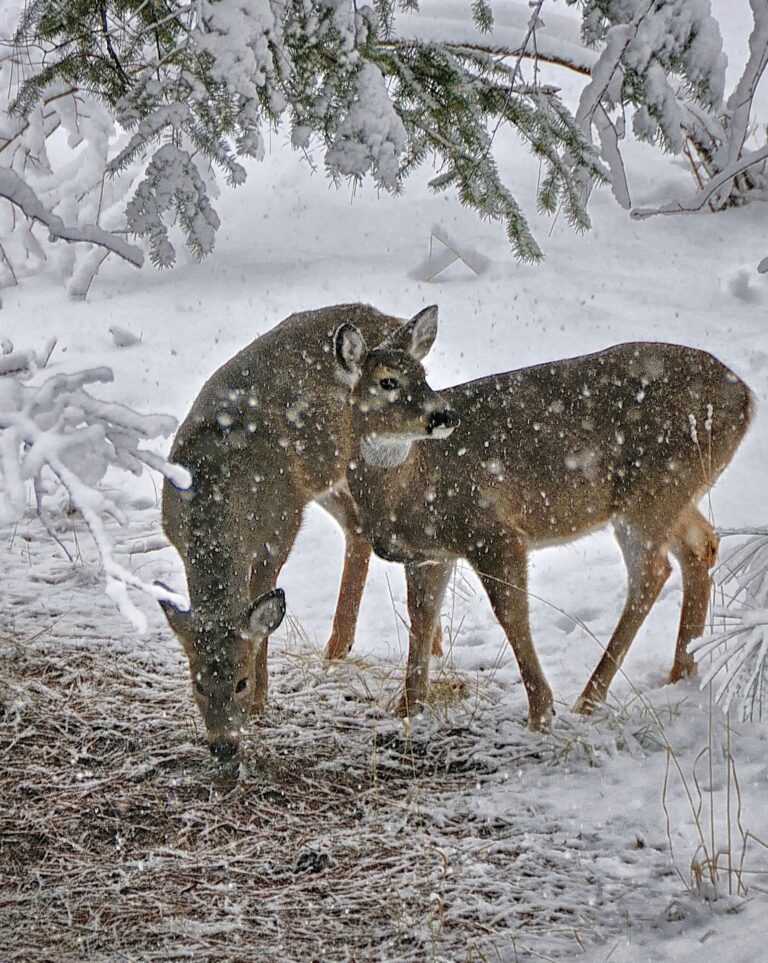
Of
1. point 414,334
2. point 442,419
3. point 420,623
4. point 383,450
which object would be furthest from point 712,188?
point 420,623

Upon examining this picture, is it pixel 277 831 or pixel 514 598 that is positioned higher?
pixel 514 598

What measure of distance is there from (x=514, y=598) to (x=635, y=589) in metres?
0.65

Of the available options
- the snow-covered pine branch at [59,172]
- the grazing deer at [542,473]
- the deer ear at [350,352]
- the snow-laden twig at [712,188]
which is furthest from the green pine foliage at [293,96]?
the snow-covered pine branch at [59,172]

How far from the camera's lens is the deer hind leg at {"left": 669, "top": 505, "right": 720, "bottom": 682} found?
5371 mm

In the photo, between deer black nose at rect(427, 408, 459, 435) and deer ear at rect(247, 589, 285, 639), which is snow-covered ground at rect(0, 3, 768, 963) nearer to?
deer ear at rect(247, 589, 285, 639)

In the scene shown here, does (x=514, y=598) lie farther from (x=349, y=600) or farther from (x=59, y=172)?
(x=59, y=172)

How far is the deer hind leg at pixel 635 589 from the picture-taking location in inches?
207

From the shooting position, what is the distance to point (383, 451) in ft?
16.9

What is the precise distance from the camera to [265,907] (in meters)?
3.70

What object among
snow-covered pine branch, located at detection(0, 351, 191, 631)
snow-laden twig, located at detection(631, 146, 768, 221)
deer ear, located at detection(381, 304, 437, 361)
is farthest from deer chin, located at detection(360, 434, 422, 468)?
snow-covered pine branch, located at detection(0, 351, 191, 631)

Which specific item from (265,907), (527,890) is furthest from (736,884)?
(265,907)

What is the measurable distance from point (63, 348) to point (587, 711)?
6.36 metres

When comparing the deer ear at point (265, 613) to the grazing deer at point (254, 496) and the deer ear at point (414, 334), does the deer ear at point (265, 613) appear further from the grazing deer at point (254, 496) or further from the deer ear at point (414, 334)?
the deer ear at point (414, 334)

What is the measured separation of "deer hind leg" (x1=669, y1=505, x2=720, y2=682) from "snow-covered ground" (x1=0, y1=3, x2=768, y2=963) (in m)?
0.22
